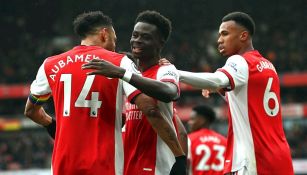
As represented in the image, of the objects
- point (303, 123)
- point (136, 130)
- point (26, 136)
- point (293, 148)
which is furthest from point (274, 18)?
point (136, 130)

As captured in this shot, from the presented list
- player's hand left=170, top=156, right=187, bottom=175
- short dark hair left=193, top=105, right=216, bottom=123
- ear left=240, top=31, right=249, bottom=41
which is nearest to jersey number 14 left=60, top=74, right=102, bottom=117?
player's hand left=170, top=156, right=187, bottom=175

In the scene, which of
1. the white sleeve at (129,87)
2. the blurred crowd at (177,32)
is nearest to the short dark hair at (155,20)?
the white sleeve at (129,87)

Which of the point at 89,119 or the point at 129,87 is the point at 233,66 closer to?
the point at 129,87

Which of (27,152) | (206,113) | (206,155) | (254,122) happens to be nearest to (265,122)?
(254,122)

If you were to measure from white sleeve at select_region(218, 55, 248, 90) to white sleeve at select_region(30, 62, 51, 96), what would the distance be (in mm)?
1517

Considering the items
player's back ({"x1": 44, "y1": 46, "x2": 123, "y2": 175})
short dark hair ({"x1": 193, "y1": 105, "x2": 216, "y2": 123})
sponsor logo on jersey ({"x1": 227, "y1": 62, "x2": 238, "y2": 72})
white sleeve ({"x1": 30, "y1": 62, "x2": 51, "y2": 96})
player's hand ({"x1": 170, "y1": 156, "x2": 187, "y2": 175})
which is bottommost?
player's hand ({"x1": 170, "y1": 156, "x2": 187, "y2": 175})

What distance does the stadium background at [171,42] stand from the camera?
25516 mm

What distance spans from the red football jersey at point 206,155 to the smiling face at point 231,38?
3361 mm

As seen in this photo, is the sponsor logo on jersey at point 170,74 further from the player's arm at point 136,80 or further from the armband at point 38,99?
the armband at point 38,99

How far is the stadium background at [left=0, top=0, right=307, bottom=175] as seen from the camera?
25516mm

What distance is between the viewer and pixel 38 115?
5.64 meters

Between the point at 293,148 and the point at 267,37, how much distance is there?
20.3 ft

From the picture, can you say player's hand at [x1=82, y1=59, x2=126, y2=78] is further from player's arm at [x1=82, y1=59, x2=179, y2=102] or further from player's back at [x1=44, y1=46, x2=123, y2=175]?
player's back at [x1=44, y1=46, x2=123, y2=175]

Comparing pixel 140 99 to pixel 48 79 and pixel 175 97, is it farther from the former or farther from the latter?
pixel 48 79
